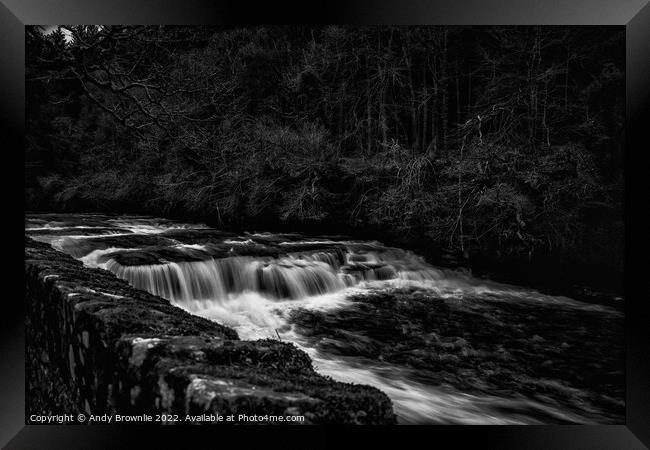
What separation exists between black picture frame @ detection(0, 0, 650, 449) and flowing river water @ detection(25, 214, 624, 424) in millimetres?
242

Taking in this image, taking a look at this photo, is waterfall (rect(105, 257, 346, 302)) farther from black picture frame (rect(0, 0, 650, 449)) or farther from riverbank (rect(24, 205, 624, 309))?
black picture frame (rect(0, 0, 650, 449))

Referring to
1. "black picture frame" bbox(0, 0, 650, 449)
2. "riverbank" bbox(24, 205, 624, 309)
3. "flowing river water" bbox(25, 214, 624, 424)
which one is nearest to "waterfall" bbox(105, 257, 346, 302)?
"flowing river water" bbox(25, 214, 624, 424)

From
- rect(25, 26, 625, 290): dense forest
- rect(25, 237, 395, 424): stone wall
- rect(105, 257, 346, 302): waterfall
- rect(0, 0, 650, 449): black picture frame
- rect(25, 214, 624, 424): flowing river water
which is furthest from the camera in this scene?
rect(105, 257, 346, 302): waterfall

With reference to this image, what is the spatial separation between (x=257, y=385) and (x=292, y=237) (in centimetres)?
274

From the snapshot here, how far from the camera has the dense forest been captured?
2.64 metres

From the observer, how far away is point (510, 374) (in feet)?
8.78
